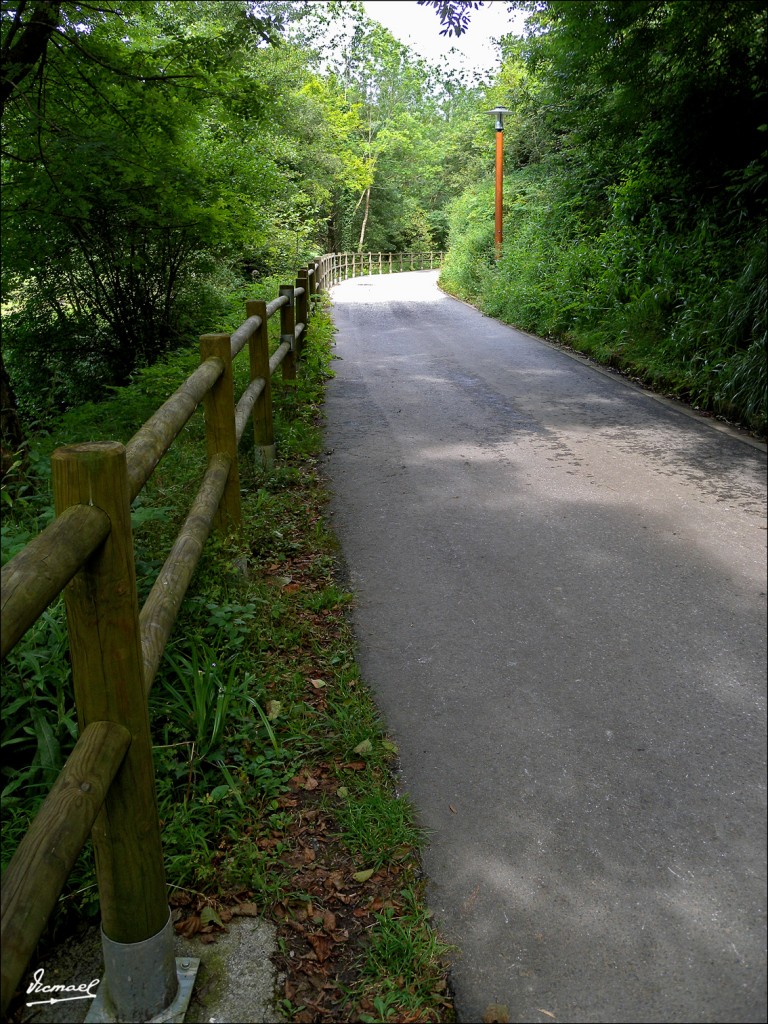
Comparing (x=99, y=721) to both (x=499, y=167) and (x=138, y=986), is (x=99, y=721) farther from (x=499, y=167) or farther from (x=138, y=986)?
(x=499, y=167)

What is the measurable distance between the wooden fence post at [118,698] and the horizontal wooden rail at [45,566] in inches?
2.4

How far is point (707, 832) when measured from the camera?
7.68 ft

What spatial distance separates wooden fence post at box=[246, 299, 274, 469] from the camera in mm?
5492

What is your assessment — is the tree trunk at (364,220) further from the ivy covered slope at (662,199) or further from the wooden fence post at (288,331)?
the wooden fence post at (288,331)

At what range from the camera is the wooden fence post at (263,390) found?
216 inches

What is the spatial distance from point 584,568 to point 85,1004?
2828 millimetres

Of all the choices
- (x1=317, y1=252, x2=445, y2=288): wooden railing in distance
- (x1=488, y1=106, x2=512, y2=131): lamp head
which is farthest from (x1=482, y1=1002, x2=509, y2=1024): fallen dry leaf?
(x1=317, y1=252, x2=445, y2=288): wooden railing in distance

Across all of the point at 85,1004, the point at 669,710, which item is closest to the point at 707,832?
the point at 669,710

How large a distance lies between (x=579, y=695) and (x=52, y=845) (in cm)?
203

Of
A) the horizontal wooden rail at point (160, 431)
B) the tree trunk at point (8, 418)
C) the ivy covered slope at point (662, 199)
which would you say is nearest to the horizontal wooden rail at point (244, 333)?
the horizontal wooden rail at point (160, 431)

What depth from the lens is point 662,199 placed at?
1030 centimetres

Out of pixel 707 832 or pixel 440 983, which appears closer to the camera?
pixel 440 983

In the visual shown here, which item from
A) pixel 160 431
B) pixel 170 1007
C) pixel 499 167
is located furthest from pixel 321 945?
pixel 499 167

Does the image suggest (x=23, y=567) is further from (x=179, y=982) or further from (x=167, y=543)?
(x=167, y=543)
